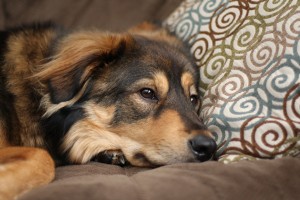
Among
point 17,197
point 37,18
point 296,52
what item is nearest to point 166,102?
point 296,52

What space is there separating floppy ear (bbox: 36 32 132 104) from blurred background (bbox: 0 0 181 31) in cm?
84

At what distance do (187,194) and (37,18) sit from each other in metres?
1.76

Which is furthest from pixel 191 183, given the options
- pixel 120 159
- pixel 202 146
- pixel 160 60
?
pixel 160 60

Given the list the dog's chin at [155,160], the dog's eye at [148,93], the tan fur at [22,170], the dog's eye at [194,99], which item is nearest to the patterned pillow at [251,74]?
the dog's eye at [194,99]

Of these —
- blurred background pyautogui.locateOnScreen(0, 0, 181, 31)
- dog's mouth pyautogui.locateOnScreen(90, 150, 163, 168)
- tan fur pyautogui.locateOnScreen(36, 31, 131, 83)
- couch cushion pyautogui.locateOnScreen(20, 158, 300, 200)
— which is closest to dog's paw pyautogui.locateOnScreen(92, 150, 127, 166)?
dog's mouth pyautogui.locateOnScreen(90, 150, 163, 168)

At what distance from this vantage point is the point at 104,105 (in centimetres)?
163

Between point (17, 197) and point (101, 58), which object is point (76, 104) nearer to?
point (101, 58)

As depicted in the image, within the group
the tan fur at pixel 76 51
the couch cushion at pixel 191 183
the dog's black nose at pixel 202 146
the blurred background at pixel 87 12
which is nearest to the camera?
the couch cushion at pixel 191 183

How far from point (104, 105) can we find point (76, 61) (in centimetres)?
20

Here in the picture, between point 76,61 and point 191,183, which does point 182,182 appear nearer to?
point 191,183

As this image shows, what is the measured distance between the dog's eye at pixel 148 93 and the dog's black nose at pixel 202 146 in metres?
0.26

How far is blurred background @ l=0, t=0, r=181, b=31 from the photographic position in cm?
253

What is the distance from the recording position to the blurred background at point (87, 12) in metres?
2.53

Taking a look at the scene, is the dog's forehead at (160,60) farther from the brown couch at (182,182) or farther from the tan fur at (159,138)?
the brown couch at (182,182)
